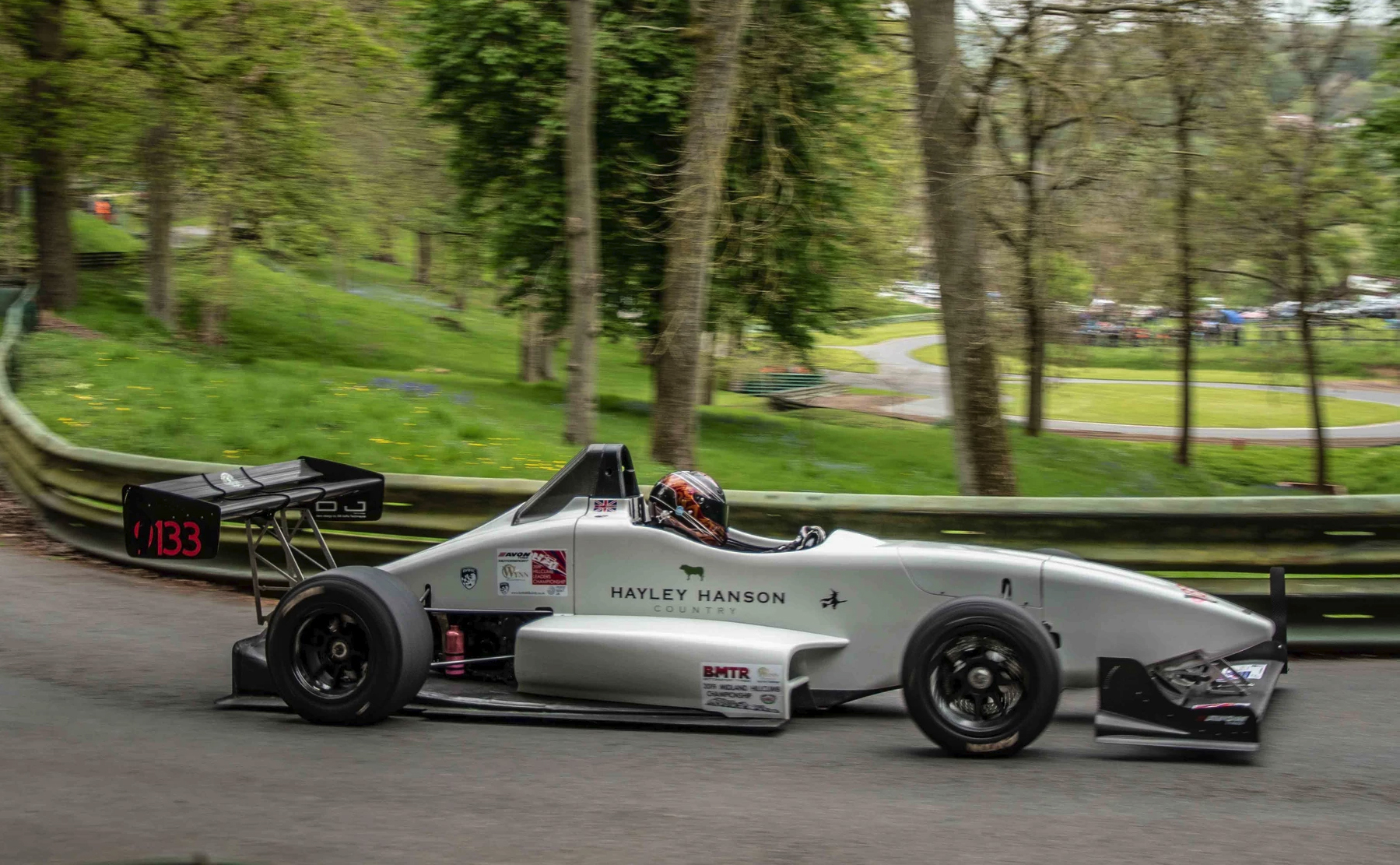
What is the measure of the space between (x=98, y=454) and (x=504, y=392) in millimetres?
17882

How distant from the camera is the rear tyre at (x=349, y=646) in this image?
5.90 m

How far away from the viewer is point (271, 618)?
6.18 meters

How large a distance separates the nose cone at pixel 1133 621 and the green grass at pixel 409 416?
6623mm

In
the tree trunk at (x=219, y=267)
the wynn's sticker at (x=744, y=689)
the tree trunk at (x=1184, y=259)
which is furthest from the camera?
the tree trunk at (x=219, y=267)

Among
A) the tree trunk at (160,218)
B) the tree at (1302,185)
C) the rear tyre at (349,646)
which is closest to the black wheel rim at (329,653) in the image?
the rear tyre at (349,646)

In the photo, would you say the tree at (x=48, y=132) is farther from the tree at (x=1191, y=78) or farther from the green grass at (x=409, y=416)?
the tree at (x=1191, y=78)

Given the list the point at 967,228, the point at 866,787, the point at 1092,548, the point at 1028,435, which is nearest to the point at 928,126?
the point at 967,228

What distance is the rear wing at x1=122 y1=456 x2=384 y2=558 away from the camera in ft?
19.9

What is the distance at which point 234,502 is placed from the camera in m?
6.45

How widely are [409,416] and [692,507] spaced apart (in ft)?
29.2

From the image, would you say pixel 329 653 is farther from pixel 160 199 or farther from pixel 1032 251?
pixel 160 199

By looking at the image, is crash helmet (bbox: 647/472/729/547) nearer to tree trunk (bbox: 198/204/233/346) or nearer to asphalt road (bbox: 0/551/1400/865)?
asphalt road (bbox: 0/551/1400/865)

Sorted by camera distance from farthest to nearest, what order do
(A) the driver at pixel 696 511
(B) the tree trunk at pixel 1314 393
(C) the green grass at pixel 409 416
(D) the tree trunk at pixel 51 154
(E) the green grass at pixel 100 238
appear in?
(E) the green grass at pixel 100 238, (B) the tree trunk at pixel 1314 393, (D) the tree trunk at pixel 51 154, (C) the green grass at pixel 409 416, (A) the driver at pixel 696 511

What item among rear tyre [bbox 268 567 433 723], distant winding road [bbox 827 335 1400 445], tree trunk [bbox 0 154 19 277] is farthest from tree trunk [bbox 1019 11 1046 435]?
tree trunk [bbox 0 154 19 277]
